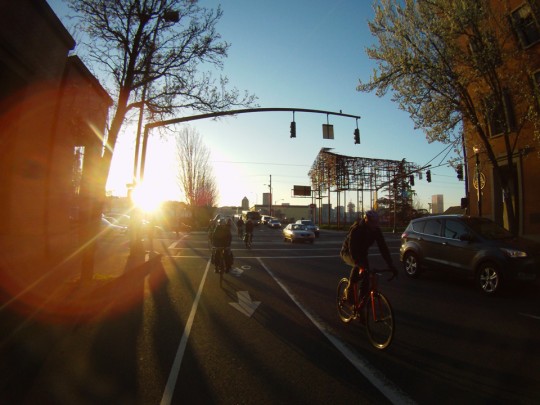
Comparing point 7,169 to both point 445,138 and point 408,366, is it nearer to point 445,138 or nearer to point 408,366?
point 408,366

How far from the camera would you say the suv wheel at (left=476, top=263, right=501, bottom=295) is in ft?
28.8

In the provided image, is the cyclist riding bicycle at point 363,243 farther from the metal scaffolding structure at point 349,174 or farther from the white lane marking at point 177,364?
the metal scaffolding structure at point 349,174

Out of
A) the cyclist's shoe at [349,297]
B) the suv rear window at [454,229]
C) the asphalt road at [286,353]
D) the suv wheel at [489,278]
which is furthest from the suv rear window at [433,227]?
the cyclist's shoe at [349,297]

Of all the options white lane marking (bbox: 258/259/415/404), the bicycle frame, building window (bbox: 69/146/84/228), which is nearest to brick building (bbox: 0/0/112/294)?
building window (bbox: 69/146/84/228)

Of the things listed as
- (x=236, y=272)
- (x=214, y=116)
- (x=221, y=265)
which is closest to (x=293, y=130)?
(x=214, y=116)

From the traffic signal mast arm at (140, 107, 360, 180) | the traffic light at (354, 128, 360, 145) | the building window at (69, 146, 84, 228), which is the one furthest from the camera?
the traffic light at (354, 128, 360, 145)

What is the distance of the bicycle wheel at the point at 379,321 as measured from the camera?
5121 mm

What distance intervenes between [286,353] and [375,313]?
1.41m

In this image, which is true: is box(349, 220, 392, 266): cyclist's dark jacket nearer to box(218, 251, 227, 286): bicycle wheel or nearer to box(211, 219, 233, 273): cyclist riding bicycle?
box(218, 251, 227, 286): bicycle wheel

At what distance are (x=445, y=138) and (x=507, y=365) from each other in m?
11.0

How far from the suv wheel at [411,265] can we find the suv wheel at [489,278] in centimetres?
217

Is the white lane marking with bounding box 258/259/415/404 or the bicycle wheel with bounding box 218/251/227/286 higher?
the bicycle wheel with bounding box 218/251/227/286

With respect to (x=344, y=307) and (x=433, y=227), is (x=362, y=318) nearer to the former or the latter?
(x=344, y=307)

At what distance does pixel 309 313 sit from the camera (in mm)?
7273
